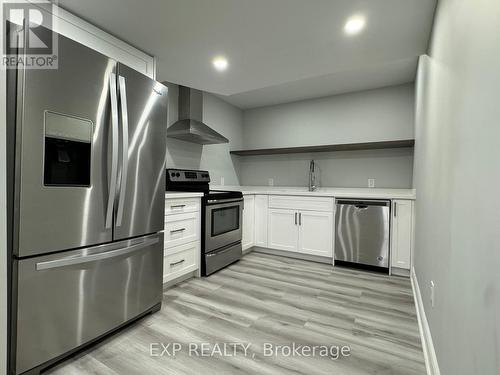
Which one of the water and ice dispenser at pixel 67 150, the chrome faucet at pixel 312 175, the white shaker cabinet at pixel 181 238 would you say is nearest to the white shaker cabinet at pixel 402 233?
the chrome faucet at pixel 312 175

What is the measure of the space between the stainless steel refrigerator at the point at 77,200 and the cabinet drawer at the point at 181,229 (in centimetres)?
50

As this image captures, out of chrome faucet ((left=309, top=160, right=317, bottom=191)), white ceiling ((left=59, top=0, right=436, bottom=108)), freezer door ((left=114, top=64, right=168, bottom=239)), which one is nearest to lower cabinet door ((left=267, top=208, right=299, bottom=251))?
chrome faucet ((left=309, top=160, right=317, bottom=191))

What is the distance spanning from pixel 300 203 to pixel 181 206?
163 cm

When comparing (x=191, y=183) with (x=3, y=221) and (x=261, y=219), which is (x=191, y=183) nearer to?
(x=261, y=219)

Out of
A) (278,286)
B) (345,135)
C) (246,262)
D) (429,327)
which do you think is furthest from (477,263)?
(345,135)

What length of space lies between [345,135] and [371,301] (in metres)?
2.37

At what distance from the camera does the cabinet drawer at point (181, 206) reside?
91.4 inches

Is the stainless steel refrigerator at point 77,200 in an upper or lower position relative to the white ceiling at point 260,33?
lower

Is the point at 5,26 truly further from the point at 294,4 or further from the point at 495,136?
the point at 495,136

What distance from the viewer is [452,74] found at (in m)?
1.11

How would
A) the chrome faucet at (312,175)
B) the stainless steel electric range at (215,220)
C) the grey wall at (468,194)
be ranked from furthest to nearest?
the chrome faucet at (312,175)
the stainless steel electric range at (215,220)
the grey wall at (468,194)

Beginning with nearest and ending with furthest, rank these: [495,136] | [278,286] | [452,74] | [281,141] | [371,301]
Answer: [495,136] < [452,74] < [371,301] < [278,286] < [281,141]

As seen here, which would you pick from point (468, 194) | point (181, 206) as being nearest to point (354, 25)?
point (468, 194)

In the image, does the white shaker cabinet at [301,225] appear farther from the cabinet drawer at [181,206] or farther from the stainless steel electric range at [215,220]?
the cabinet drawer at [181,206]
